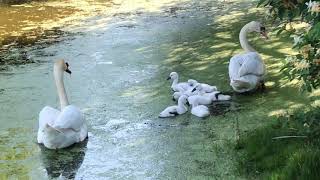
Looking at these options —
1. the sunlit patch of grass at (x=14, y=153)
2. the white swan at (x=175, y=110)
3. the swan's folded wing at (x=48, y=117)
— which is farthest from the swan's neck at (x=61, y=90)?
the white swan at (x=175, y=110)

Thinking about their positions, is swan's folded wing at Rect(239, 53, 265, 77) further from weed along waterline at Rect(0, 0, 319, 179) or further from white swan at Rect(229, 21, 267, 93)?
weed along waterline at Rect(0, 0, 319, 179)

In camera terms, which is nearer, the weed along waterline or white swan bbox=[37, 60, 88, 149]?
the weed along waterline

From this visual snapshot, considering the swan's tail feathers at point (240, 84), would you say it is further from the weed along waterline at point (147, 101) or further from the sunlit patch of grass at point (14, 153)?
the sunlit patch of grass at point (14, 153)

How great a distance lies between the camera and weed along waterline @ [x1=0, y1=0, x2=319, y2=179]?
411 centimetres

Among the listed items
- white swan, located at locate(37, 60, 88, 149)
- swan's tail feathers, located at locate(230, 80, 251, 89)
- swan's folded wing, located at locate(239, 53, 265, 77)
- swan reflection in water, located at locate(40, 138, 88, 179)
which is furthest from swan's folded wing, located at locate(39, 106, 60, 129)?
swan's folded wing, located at locate(239, 53, 265, 77)

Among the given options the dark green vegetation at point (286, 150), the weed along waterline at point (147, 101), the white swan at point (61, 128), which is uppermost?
the dark green vegetation at point (286, 150)

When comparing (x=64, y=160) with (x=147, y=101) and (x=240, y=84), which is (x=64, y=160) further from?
(x=240, y=84)

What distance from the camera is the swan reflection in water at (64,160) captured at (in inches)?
168

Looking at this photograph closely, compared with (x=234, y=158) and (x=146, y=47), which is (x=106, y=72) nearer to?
(x=146, y=47)

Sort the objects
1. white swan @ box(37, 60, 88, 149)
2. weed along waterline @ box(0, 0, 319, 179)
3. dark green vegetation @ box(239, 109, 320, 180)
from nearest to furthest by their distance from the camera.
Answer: dark green vegetation @ box(239, 109, 320, 180) < weed along waterline @ box(0, 0, 319, 179) < white swan @ box(37, 60, 88, 149)

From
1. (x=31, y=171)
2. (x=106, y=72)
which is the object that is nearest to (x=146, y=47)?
(x=106, y=72)

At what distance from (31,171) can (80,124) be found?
2.19 feet

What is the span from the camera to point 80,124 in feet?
15.8

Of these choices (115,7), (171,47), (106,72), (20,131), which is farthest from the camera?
(115,7)
